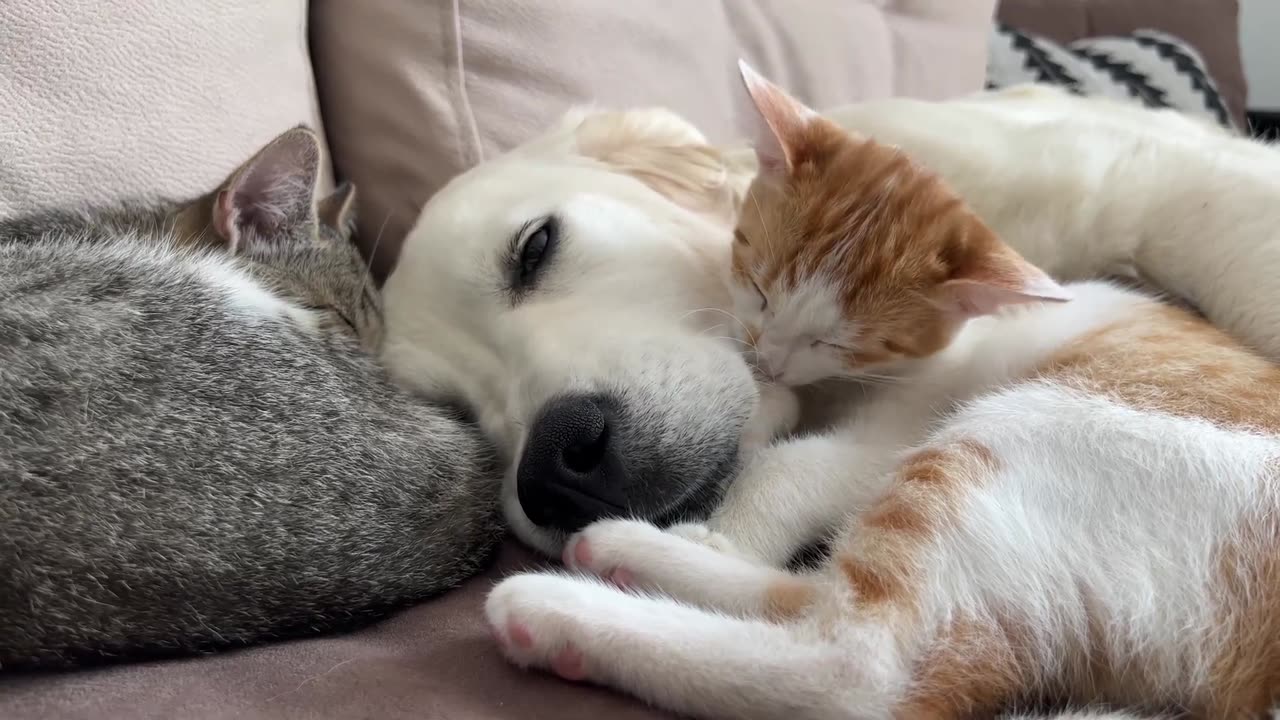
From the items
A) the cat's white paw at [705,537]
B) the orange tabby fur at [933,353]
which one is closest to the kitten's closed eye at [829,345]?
the orange tabby fur at [933,353]

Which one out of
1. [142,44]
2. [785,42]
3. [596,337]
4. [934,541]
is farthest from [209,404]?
[785,42]

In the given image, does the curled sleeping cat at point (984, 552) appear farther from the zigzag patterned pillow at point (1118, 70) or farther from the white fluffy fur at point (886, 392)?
the zigzag patterned pillow at point (1118, 70)

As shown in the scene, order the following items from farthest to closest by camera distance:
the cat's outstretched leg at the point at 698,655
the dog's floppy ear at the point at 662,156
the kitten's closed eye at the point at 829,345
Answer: the dog's floppy ear at the point at 662,156 → the kitten's closed eye at the point at 829,345 → the cat's outstretched leg at the point at 698,655

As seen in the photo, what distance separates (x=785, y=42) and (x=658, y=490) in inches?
51.1

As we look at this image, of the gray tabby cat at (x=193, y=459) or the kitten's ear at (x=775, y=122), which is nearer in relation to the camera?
the gray tabby cat at (x=193, y=459)

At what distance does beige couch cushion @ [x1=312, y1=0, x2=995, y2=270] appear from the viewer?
1.44 m

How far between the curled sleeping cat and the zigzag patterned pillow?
5.25 ft

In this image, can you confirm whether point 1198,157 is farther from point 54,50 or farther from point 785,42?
point 54,50

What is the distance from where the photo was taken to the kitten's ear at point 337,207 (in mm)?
1385

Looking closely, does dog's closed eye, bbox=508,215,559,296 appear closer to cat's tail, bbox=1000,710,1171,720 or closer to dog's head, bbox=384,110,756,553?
dog's head, bbox=384,110,756,553

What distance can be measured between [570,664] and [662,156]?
30.9 inches

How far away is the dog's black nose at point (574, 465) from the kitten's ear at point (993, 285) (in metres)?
0.41

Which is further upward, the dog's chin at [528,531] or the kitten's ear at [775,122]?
the kitten's ear at [775,122]

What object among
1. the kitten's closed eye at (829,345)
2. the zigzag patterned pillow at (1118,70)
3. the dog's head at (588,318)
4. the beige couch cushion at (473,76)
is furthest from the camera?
the zigzag patterned pillow at (1118,70)
